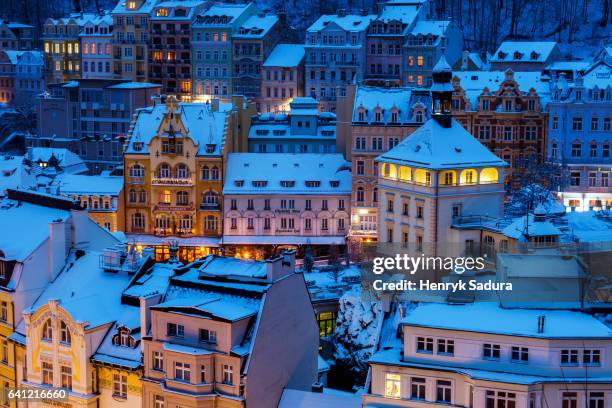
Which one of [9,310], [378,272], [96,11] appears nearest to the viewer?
[9,310]

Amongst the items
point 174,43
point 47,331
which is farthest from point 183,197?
point 174,43

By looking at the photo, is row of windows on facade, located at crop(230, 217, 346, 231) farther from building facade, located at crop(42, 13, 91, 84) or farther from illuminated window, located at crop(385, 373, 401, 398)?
building facade, located at crop(42, 13, 91, 84)

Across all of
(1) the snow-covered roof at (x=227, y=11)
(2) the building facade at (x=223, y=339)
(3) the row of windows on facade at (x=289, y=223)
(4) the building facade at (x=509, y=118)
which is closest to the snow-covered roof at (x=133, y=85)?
(1) the snow-covered roof at (x=227, y=11)

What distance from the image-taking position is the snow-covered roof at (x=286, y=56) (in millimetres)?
128625

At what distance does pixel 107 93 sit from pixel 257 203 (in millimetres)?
38712

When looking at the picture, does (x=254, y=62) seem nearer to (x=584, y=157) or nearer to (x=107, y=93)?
(x=107, y=93)

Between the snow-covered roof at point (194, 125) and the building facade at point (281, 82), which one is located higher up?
the building facade at point (281, 82)

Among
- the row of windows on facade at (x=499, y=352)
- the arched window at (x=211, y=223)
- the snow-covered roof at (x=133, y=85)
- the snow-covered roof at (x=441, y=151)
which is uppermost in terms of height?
the snow-covered roof at (x=133, y=85)

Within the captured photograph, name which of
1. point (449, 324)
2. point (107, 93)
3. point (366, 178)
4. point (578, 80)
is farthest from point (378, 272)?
point (107, 93)

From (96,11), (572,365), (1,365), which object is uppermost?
(96,11)

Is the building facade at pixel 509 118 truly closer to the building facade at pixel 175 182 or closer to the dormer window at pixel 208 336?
the building facade at pixel 175 182

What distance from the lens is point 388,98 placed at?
3629 inches

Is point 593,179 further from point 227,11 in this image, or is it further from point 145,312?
point 145,312

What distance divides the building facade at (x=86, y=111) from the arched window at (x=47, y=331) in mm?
73913
